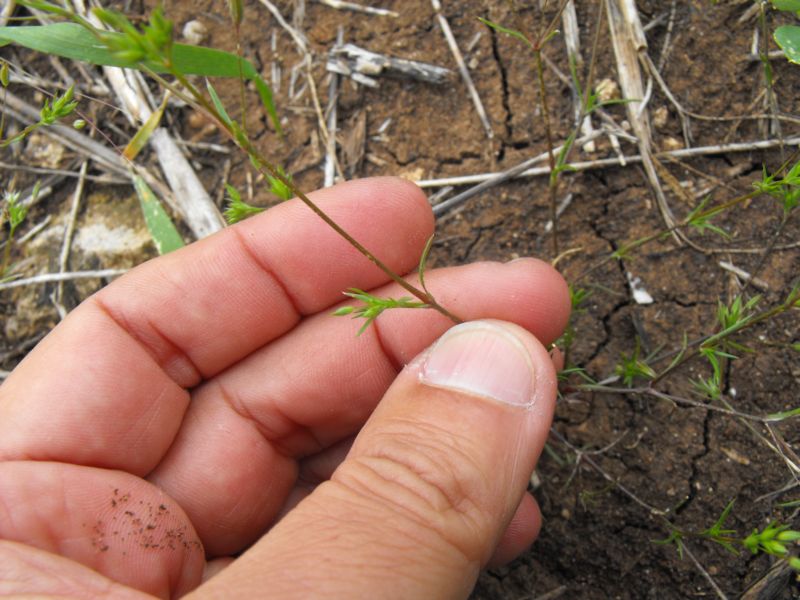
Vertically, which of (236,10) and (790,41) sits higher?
(236,10)

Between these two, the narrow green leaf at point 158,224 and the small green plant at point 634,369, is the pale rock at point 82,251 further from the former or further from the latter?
the small green plant at point 634,369

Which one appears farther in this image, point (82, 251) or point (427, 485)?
point (82, 251)

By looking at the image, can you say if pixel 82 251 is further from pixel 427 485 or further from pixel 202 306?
pixel 427 485

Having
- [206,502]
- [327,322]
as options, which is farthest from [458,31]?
[206,502]

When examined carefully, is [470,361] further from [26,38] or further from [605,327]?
[26,38]

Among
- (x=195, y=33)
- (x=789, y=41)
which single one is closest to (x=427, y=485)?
(x=789, y=41)

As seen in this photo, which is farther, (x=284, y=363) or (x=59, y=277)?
(x=59, y=277)

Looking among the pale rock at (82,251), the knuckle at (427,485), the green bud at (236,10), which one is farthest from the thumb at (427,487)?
the pale rock at (82,251)
